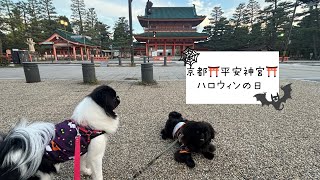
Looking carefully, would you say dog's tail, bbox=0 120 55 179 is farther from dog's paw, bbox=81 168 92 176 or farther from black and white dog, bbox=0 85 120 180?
dog's paw, bbox=81 168 92 176

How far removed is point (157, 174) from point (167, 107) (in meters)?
2.67

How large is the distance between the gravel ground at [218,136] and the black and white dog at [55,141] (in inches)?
25.6

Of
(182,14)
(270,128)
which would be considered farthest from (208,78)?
(182,14)

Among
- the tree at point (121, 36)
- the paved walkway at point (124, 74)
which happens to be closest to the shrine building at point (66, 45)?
the tree at point (121, 36)

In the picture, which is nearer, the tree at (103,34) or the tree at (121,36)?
the tree at (121,36)

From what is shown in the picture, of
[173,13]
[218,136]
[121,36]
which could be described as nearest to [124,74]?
[218,136]

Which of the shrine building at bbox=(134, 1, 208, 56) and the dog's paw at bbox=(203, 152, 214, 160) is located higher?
the shrine building at bbox=(134, 1, 208, 56)

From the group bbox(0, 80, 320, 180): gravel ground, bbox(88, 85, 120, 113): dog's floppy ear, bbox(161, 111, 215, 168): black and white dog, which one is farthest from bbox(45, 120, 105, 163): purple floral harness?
bbox(161, 111, 215, 168): black and white dog

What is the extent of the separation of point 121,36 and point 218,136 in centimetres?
5175

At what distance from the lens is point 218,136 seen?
3.06 m

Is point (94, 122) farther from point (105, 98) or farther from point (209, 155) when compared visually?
point (209, 155)

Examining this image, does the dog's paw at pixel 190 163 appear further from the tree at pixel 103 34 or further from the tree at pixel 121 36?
the tree at pixel 103 34

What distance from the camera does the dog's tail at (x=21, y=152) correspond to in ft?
4.20

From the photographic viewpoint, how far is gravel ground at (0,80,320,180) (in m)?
2.15
